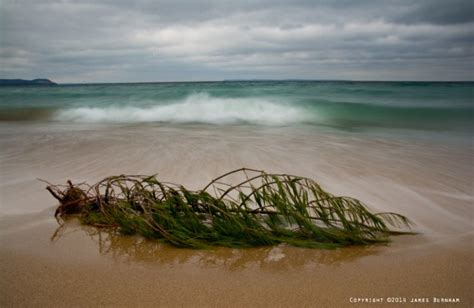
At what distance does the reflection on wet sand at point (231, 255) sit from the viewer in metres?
2.14

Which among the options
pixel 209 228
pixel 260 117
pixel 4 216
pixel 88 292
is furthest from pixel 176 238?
pixel 260 117

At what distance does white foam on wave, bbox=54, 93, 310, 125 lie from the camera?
1268 cm

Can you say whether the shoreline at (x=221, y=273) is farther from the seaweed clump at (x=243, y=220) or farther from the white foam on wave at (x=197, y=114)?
the white foam on wave at (x=197, y=114)

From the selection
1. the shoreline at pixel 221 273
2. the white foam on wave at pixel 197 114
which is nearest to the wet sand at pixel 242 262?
the shoreline at pixel 221 273

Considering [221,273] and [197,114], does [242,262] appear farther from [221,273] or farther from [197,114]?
[197,114]

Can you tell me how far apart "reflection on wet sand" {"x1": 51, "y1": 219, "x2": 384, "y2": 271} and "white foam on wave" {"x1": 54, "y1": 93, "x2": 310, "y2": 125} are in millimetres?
9806

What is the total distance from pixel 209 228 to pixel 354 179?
7.73ft

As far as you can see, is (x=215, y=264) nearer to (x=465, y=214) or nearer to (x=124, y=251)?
(x=124, y=251)

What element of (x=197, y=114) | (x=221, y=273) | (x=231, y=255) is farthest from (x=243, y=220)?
(x=197, y=114)

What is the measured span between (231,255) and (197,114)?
1160 centimetres

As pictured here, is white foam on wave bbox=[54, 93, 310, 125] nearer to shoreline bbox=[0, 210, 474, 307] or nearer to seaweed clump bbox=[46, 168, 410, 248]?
seaweed clump bbox=[46, 168, 410, 248]

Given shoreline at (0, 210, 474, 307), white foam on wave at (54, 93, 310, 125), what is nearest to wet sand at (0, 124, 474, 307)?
shoreline at (0, 210, 474, 307)

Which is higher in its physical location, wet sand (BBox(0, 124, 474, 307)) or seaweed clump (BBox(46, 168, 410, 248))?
seaweed clump (BBox(46, 168, 410, 248))

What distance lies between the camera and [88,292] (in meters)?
1.87
